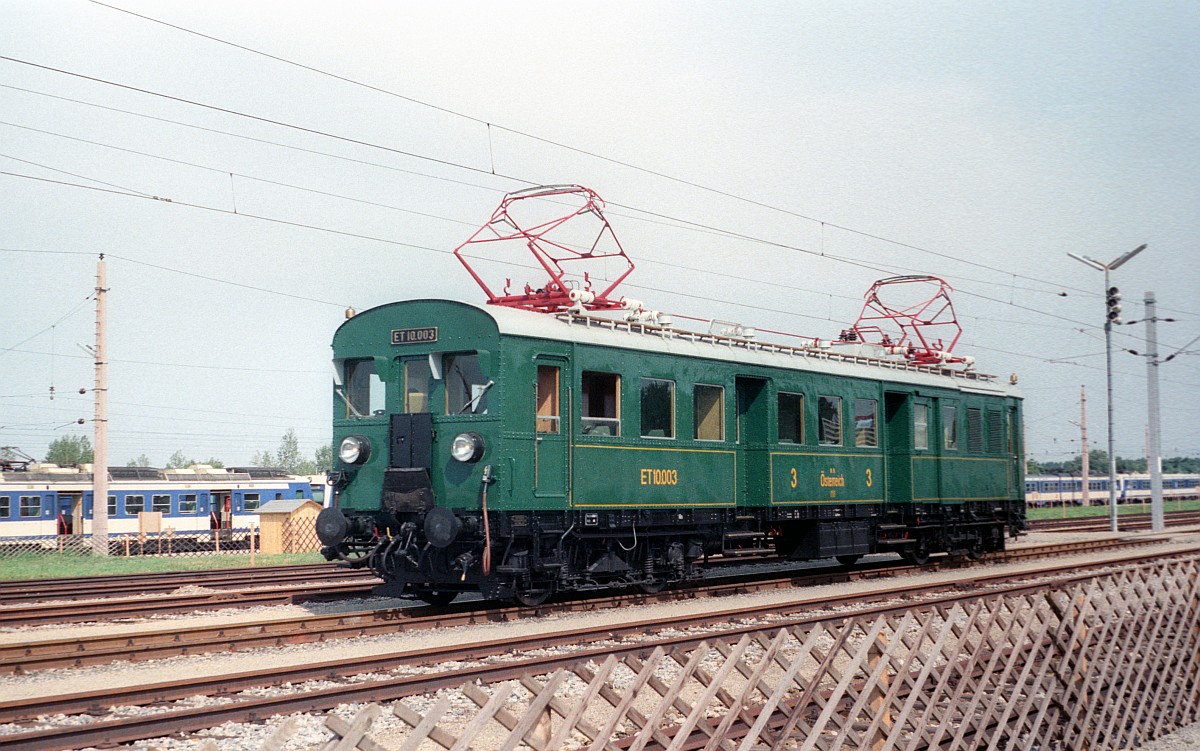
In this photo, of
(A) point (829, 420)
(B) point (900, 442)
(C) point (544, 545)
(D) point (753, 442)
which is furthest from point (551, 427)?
(B) point (900, 442)

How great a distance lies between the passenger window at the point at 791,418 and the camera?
1898 centimetres

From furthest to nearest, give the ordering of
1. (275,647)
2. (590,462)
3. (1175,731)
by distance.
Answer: (590,462) → (275,647) → (1175,731)

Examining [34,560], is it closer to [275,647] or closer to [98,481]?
[98,481]

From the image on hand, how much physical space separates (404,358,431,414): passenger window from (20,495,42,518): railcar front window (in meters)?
27.6

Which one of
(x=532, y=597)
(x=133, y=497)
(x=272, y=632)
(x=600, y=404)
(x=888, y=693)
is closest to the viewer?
(x=888, y=693)

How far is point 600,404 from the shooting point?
1569cm

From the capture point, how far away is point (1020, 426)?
25953 millimetres

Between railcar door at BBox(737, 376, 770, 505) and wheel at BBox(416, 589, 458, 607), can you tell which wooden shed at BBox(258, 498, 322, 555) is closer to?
wheel at BBox(416, 589, 458, 607)

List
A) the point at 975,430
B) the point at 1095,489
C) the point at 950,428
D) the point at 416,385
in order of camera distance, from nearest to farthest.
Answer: the point at 416,385, the point at 950,428, the point at 975,430, the point at 1095,489

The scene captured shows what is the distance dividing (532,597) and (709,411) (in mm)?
4326

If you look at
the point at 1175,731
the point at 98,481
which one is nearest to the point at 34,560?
the point at 98,481

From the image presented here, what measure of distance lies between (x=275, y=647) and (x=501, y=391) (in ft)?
13.7

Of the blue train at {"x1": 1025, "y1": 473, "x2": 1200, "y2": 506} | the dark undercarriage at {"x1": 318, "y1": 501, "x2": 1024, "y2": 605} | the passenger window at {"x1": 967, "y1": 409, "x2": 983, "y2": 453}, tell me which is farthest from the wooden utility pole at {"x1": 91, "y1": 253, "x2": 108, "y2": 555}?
the blue train at {"x1": 1025, "y1": 473, "x2": 1200, "y2": 506}

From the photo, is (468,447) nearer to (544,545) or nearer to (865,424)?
(544,545)
